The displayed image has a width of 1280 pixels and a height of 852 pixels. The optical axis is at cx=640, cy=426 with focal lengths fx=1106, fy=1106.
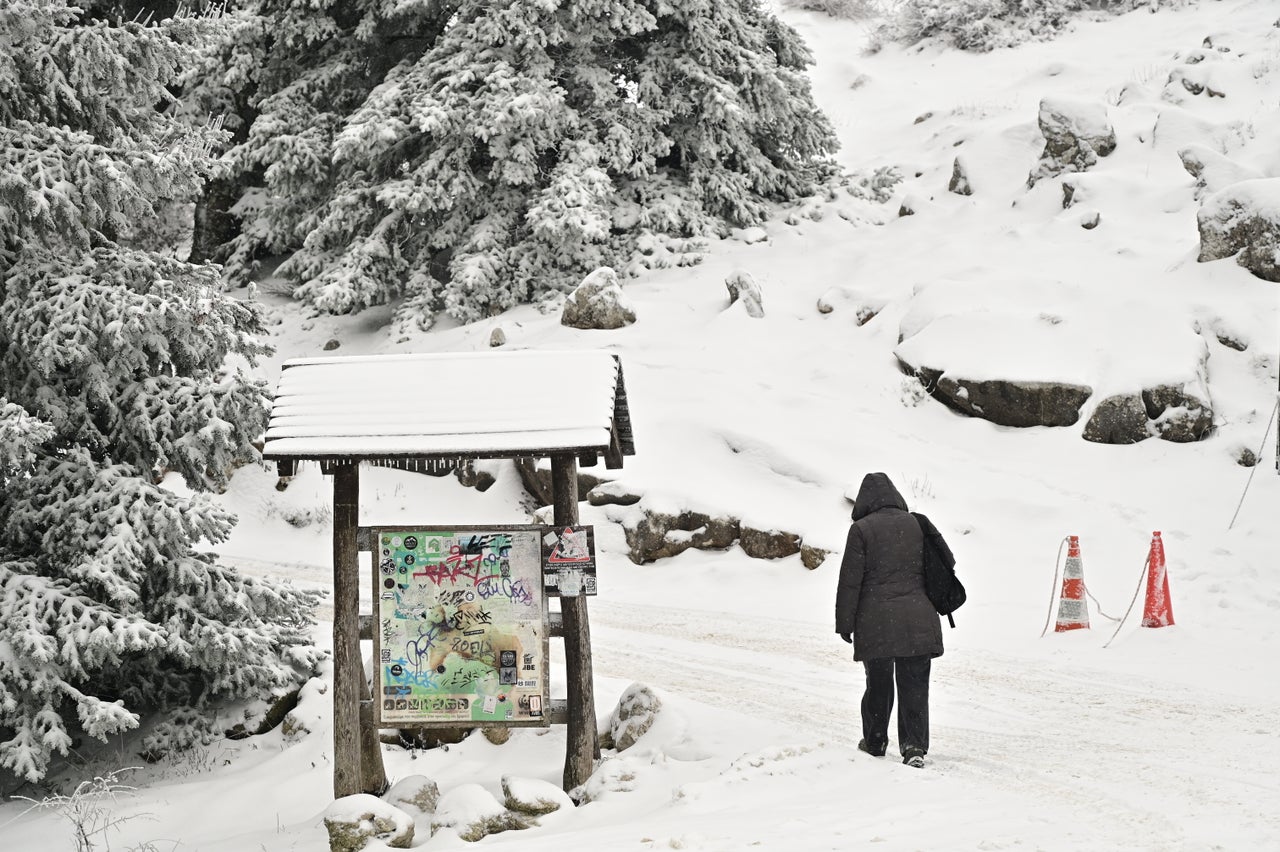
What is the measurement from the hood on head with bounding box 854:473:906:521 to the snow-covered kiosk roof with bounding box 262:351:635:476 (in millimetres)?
1623

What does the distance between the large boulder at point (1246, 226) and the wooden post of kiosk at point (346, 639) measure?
13617 mm

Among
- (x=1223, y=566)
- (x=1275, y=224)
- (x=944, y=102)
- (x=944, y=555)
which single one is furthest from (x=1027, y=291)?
(x=944, y=102)

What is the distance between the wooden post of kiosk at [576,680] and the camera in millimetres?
6992

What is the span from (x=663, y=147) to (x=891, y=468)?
865 cm

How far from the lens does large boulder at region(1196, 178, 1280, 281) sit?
15.3 meters

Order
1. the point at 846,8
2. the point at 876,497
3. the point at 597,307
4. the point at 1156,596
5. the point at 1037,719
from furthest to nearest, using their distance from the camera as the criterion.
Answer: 1. the point at 846,8
2. the point at 597,307
3. the point at 1156,596
4. the point at 1037,719
5. the point at 876,497

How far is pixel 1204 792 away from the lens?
5941mm

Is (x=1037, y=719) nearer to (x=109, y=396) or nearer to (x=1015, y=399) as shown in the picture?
(x=109, y=396)

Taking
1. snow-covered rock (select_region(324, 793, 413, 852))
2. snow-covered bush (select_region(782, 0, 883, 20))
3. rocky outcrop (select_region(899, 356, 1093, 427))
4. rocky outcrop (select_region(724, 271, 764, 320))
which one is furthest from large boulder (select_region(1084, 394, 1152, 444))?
snow-covered bush (select_region(782, 0, 883, 20))

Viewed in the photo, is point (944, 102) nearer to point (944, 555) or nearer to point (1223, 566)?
point (1223, 566)

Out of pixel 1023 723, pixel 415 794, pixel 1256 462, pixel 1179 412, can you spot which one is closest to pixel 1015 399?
pixel 1179 412

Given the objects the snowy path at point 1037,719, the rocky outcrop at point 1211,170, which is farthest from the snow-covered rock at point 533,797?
the rocky outcrop at point 1211,170

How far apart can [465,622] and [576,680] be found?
2.63 ft

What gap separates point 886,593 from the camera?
666 centimetres
